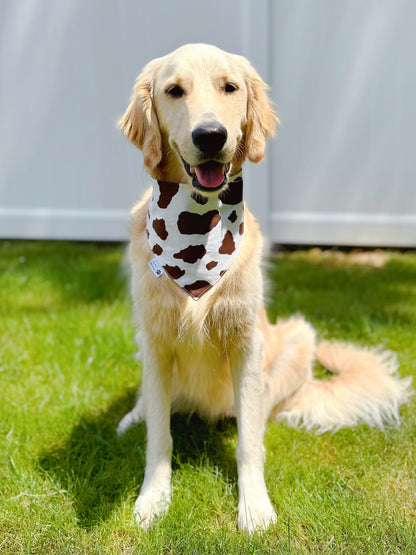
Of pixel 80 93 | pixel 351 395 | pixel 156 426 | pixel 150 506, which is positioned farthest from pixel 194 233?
pixel 80 93

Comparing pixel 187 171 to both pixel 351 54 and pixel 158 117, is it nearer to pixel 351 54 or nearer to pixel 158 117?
pixel 158 117

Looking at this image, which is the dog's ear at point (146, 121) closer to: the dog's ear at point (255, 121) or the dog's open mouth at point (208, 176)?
the dog's open mouth at point (208, 176)

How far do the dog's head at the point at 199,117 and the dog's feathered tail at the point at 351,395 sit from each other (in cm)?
111

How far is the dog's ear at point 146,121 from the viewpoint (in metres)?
1.82

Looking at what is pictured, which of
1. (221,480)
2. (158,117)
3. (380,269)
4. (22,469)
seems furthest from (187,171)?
(380,269)

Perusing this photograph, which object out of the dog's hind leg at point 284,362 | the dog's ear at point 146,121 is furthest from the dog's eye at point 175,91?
the dog's hind leg at point 284,362

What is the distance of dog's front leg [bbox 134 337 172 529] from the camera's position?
1878 millimetres

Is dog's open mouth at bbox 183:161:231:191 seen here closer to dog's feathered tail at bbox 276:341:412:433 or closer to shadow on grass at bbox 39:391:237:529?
shadow on grass at bbox 39:391:237:529

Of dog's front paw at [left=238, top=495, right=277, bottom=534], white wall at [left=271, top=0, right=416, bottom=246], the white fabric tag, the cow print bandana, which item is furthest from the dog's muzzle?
white wall at [left=271, top=0, right=416, bottom=246]

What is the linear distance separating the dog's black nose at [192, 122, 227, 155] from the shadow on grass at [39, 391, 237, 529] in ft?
3.72

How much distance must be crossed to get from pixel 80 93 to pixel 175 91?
127 inches

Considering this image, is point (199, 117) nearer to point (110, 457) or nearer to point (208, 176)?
point (208, 176)

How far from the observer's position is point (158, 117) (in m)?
1.83

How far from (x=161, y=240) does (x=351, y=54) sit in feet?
10.4
